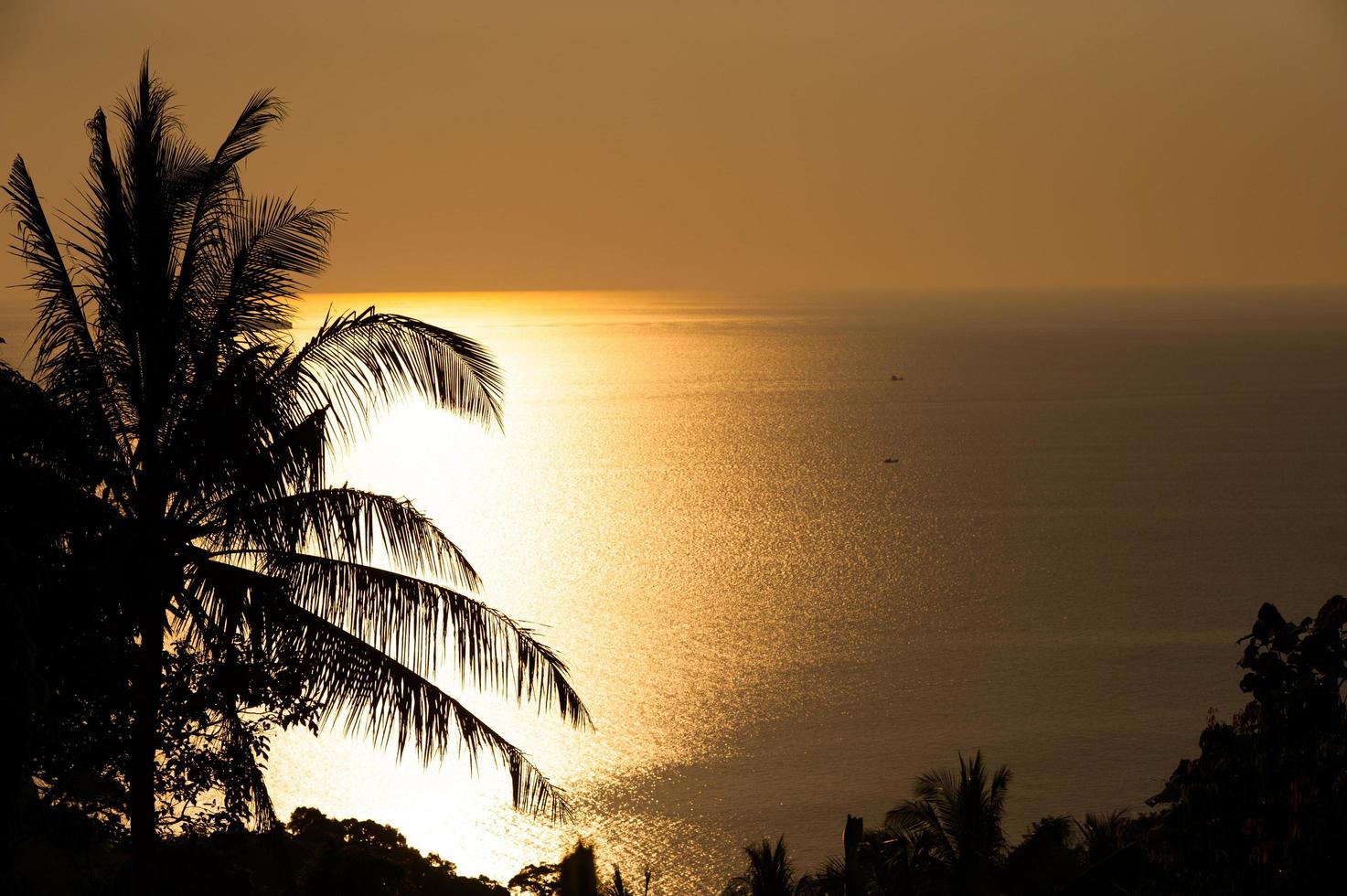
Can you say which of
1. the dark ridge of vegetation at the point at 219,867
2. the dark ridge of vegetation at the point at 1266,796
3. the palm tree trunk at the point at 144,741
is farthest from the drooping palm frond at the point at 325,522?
the dark ridge of vegetation at the point at 1266,796

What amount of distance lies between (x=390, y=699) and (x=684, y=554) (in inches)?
3043

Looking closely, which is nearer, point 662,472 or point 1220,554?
point 1220,554

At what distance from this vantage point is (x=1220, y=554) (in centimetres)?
8462

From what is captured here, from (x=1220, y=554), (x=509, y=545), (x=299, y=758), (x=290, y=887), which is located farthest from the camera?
(x=509, y=545)

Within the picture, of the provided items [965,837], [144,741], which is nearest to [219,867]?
[144,741]

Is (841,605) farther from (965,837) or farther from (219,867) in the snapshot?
(219,867)

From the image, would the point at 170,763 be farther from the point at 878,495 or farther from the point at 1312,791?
the point at 878,495

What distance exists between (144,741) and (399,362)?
3.68 m

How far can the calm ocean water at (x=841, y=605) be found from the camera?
47344 millimetres

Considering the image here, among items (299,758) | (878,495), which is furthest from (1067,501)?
(299,758)

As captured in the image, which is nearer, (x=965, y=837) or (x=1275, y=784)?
(x=1275, y=784)

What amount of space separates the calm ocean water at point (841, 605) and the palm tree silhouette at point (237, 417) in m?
9.58

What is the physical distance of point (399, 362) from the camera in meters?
11.0

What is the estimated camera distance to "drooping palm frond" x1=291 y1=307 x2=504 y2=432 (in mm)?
10914
